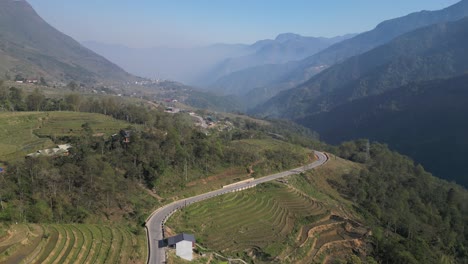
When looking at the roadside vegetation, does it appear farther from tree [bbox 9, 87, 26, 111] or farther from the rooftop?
tree [bbox 9, 87, 26, 111]

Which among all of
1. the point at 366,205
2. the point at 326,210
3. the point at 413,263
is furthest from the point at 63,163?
the point at 366,205

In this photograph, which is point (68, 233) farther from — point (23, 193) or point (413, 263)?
point (413, 263)

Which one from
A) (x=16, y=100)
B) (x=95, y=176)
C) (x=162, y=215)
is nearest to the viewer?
(x=162, y=215)

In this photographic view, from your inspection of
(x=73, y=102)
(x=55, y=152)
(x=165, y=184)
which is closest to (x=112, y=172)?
(x=165, y=184)

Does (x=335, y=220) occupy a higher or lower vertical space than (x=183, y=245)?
lower

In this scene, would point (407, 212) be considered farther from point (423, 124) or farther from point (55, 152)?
point (423, 124)

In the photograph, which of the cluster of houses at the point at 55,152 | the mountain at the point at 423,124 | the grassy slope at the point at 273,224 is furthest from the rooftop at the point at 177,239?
the mountain at the point at 423,124

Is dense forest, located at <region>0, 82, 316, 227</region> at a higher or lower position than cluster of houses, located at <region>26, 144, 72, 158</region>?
lower

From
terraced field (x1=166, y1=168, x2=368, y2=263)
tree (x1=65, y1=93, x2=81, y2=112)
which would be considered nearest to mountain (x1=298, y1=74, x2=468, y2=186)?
terraced field (x1=166, y1=168, x2=368, y2=263)
